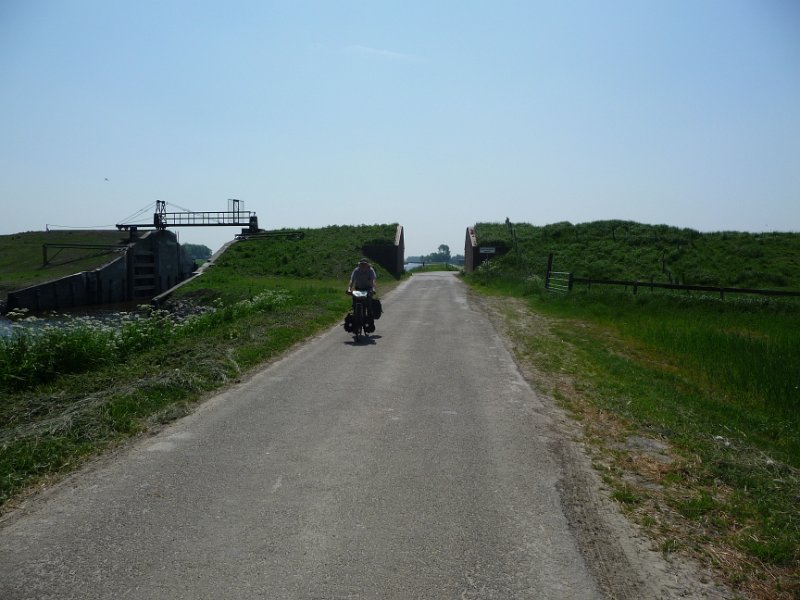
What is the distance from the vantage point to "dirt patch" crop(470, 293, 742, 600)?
3377 mm

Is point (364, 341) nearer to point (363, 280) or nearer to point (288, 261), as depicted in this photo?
point (363, 280)

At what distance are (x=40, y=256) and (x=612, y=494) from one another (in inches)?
1847

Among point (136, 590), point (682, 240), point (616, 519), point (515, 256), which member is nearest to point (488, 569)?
point (616, 519)

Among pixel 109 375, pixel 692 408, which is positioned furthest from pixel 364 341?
pixel 692 408

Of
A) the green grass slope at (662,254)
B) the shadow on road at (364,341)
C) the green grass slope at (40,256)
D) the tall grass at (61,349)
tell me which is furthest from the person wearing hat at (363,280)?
the green grass slope at (40,256)

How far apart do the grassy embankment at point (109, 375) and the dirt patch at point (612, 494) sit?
4.55m

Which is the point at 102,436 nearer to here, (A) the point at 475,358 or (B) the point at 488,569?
(B) the point at 488,569

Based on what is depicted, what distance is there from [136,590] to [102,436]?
3.18 meters

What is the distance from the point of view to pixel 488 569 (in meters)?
3.44

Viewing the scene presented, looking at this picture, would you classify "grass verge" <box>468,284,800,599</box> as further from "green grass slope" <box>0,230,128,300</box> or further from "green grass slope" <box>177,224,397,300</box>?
"green grass slope" <box>0,230,128,300</box>

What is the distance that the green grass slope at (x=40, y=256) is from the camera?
115 feet

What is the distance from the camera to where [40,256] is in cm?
4100

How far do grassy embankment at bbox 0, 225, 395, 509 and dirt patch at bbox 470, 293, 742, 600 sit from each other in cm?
455

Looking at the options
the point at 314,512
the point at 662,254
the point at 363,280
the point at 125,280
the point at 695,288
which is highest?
the point at 662,254
